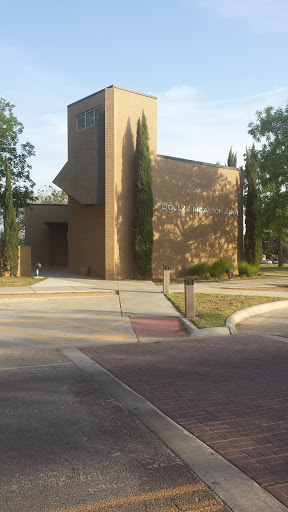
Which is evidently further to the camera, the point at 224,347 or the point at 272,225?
the point at 272,225

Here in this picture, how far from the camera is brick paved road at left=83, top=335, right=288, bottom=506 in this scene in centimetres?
372

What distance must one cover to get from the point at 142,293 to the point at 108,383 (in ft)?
36.9

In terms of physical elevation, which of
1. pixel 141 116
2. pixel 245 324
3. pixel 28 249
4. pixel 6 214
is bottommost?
pixel 245 324

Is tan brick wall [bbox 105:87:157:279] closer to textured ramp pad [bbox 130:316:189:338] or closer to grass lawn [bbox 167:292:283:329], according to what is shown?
grass lawn [bbox 167:292:283:329]

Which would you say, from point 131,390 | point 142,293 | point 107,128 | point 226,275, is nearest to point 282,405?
point 131,390

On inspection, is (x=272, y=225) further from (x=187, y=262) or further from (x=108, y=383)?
(x=108, y=383)

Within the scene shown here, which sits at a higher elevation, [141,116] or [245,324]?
[141,116]

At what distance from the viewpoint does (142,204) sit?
23938 millimetres

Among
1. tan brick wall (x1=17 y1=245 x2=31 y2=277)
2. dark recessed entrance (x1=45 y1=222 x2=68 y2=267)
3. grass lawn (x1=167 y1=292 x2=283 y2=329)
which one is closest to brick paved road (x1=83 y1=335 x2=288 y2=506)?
grass lawn (x1=167 y1=292 x2=283 y2=329)

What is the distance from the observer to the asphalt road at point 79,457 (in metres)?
2.99

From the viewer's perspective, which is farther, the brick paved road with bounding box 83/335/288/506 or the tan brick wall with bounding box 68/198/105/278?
the tan brick wall with bounding box 68/198/105/278

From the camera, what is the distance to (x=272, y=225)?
32719mm

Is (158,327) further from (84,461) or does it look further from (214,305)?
(84,461)

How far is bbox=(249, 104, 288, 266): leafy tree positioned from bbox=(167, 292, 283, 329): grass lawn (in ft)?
54.4
